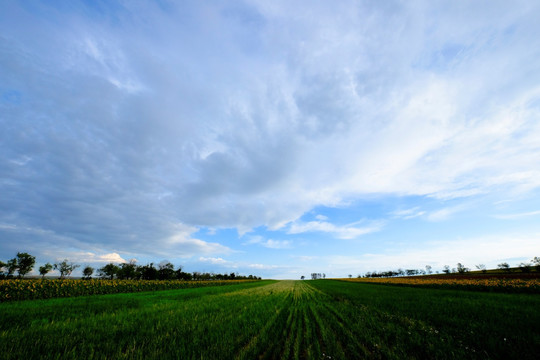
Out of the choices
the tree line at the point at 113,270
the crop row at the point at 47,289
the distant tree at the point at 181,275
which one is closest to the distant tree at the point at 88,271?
the tree line at the point at 113,270

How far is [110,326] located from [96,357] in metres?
3.13

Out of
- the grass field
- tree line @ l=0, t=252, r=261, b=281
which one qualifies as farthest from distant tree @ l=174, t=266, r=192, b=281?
the grass field

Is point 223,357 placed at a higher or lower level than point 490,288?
higher

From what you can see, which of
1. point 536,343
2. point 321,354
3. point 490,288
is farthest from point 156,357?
point 490,288

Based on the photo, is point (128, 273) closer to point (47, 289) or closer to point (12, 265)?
point (12, 265)

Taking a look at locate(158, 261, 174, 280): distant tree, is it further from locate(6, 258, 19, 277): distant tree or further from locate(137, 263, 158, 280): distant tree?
locate(6, 258, 19, 277): distant tree

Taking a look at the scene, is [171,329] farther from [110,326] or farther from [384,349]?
[384,349]

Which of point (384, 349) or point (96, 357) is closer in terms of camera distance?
point (96, 357)

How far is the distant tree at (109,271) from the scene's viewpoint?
103188 millimetres

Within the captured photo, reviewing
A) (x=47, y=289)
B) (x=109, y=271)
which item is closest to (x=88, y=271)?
(x=109, y=271)

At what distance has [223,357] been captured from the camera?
4.44 meters

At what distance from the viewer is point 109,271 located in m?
104

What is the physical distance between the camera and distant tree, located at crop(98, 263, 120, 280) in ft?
339

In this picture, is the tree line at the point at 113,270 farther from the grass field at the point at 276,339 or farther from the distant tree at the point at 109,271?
the grass field at the point at 276,339
